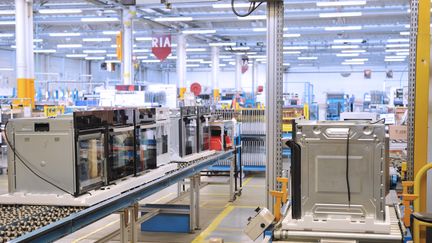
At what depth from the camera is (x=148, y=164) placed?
5.24 metres

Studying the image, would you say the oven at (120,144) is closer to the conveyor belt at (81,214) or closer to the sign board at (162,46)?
the conveyor belt at (81,214)

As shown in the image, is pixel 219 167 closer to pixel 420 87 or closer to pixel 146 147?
pixel 146 147

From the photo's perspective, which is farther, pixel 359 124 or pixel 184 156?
pixel 184 156

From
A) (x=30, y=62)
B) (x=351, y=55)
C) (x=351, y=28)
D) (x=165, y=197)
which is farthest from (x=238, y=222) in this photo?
(x=351, y=55)

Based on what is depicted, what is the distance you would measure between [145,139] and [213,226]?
2548 mm

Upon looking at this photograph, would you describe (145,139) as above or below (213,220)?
above

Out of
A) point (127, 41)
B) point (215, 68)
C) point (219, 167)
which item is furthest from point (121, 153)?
point (215, 68)

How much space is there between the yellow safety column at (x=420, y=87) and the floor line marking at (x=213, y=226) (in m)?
3.49

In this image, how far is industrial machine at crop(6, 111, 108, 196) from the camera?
3.73m

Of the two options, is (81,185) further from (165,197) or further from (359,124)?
(165,197)

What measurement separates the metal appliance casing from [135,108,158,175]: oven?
2.39 m

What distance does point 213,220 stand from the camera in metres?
7.58

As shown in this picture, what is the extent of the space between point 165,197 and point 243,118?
3.18 metres

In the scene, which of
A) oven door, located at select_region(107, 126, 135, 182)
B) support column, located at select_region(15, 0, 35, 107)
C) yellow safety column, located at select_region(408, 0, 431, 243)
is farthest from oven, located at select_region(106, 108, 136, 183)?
support column, located at select_region(15, 0, 35, 107)
